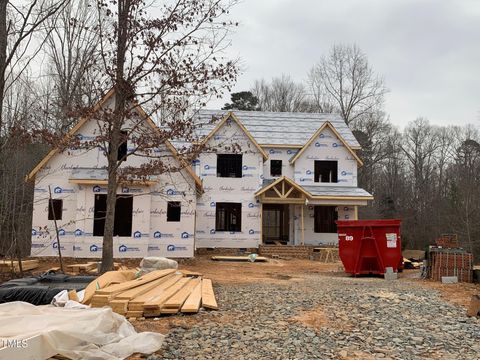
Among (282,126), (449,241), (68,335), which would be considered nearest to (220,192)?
(282,126)

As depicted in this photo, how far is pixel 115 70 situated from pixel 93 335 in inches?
368

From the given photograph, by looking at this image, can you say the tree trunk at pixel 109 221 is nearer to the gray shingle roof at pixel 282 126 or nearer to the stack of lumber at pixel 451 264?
the stack of lumber at pixel 451 264

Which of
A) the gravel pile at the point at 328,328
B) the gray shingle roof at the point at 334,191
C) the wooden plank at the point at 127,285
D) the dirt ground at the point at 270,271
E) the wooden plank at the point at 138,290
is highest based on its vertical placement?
the gray shingle roof at the point at 334,191

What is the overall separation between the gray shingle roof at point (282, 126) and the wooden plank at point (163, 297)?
52.1 ft

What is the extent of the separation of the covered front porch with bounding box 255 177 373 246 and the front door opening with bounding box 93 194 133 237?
7429 mm

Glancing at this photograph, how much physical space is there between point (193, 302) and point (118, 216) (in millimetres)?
10714

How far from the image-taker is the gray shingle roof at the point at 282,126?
87.0 ft

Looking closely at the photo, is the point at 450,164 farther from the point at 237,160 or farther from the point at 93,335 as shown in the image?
the point at 93,335

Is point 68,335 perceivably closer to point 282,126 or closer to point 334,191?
point 334,191

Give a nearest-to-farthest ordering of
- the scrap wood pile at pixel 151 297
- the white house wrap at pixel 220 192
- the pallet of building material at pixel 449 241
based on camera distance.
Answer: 1. the scrap wood pile at pixel 151 297
2. the pallet of building material at pixel 449 241
3. the white house wrap at pixel 220 192

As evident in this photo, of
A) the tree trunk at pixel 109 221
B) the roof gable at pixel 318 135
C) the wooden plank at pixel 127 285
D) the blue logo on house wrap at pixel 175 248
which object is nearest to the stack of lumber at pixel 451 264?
the wooden plank at pixel 127 285

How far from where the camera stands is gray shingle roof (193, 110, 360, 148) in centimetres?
2653

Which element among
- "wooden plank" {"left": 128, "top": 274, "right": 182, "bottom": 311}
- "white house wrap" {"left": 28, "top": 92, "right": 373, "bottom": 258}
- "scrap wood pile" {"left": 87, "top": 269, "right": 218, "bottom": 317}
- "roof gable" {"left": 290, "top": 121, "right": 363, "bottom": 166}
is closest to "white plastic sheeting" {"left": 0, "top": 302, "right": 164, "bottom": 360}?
"scrap wood pile" {"left": 87, "top": 269, "right": 218, "bottom": 317}

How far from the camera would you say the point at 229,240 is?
→ 23594 millimetres
